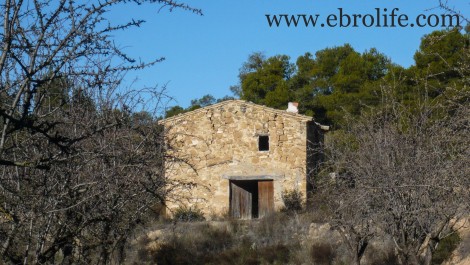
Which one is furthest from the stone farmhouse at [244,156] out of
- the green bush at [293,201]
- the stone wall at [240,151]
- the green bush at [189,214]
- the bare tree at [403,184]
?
the bare tree at [403,184]

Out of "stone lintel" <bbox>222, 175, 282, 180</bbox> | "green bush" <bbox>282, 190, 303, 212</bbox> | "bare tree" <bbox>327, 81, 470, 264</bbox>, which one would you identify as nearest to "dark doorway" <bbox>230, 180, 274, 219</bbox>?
"stone lintel" <bbox>222, 175, 282, 180</bbox>

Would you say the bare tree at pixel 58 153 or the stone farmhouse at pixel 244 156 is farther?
the stone farmhouse at pixel 244 156

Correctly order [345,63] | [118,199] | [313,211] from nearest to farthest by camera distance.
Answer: [118,199], [313,211], [345,63]

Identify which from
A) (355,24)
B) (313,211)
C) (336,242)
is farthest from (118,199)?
(313,211)

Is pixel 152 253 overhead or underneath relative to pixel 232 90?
underneath

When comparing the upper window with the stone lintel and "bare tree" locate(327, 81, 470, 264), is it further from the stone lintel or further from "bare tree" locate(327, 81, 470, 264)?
"bare tree" locate(327, 81, 470, 264)

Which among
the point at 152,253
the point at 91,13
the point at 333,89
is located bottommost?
the point at 152,253

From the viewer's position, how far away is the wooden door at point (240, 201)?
28641 millimetres

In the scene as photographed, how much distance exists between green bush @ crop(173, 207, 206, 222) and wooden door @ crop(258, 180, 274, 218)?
7.38 feet

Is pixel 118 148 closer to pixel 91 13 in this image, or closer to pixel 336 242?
pixel 91 13

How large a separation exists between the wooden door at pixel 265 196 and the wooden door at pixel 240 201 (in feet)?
1.63

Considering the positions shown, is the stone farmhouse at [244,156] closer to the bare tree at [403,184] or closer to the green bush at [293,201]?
the green bush at [293,201]

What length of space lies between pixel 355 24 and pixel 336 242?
42.0 feet

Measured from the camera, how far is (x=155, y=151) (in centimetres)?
1055
